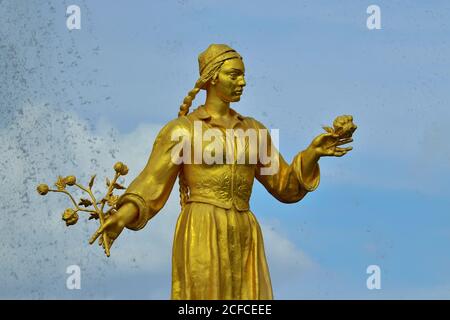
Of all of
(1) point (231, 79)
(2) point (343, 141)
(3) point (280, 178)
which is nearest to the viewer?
(2) point (343, 141)

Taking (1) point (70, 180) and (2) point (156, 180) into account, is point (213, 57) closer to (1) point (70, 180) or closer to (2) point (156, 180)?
(2) point (156, 180)

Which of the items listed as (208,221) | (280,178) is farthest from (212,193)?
(280,178)

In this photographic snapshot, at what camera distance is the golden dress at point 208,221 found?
2117 cm

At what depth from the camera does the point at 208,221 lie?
21.3m

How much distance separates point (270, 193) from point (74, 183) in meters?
2.26

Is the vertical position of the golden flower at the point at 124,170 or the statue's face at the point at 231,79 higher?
the statue's face at the point at 231,79

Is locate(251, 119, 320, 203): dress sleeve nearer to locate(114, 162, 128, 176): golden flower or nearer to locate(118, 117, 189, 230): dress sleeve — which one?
locate(118, 117, 189, 230): dress sleeve

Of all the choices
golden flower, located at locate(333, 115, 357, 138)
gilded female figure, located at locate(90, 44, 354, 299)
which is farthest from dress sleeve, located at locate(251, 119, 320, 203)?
golden flower, located at locate(333, 115, 357, 138)

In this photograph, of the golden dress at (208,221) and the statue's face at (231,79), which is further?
the statue's face at (231,79)

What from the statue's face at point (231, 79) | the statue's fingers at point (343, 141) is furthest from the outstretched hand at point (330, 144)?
the statue's face at point (231, 79)

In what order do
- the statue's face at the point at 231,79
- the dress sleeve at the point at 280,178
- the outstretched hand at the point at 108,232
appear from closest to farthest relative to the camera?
the outstretched hand at the point at 108,232 < the statue's face at the point at 231,79 < the dress sleeve at the point at 280,178

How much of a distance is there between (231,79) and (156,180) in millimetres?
1363

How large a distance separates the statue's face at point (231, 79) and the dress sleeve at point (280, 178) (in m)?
0.58

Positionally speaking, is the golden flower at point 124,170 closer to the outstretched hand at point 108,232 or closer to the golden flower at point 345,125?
the outstretched hand at point 108,232
